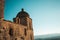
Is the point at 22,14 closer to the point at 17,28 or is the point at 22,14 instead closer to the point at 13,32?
the point at 17,28

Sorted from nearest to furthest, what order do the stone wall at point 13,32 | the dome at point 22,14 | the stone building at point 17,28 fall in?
the stone building at point 17,28 < the stone wall at point 13,32 < the dome at point 22,14

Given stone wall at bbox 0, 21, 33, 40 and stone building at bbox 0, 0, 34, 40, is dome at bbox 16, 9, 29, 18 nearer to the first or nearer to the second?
stone building at bbox 0, 0, 34, 40

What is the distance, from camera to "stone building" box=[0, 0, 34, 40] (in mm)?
18347

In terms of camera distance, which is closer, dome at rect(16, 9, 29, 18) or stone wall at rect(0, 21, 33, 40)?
stone wall at rect(0, 21, 33, 40)

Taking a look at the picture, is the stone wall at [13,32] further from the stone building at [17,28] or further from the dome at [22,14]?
the dome at [22,14]

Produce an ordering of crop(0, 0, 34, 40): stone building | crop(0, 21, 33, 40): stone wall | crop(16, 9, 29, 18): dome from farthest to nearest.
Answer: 1. crop(16, 9, 29, 18): dome
2. crop(0, 21, 33, 40): stone wall
3. crop(0, 0, 34, 40): stone building

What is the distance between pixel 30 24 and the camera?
28.4 m

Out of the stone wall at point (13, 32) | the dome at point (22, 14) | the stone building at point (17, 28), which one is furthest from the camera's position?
the dome at point (22, 14)

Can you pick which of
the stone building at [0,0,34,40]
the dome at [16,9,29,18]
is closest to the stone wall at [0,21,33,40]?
the stone building at [0,0,34,40]

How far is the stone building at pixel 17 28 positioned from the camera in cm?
1835

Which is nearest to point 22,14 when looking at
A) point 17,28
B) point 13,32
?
point 17,28

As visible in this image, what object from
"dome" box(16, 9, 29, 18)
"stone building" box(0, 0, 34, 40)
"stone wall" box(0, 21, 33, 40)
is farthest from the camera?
"dome" box(16, 9, 29, 18)

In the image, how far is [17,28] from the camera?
2238cm

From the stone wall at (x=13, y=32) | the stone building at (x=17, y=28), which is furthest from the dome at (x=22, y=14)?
the stone wall at (x=13, y=32)
